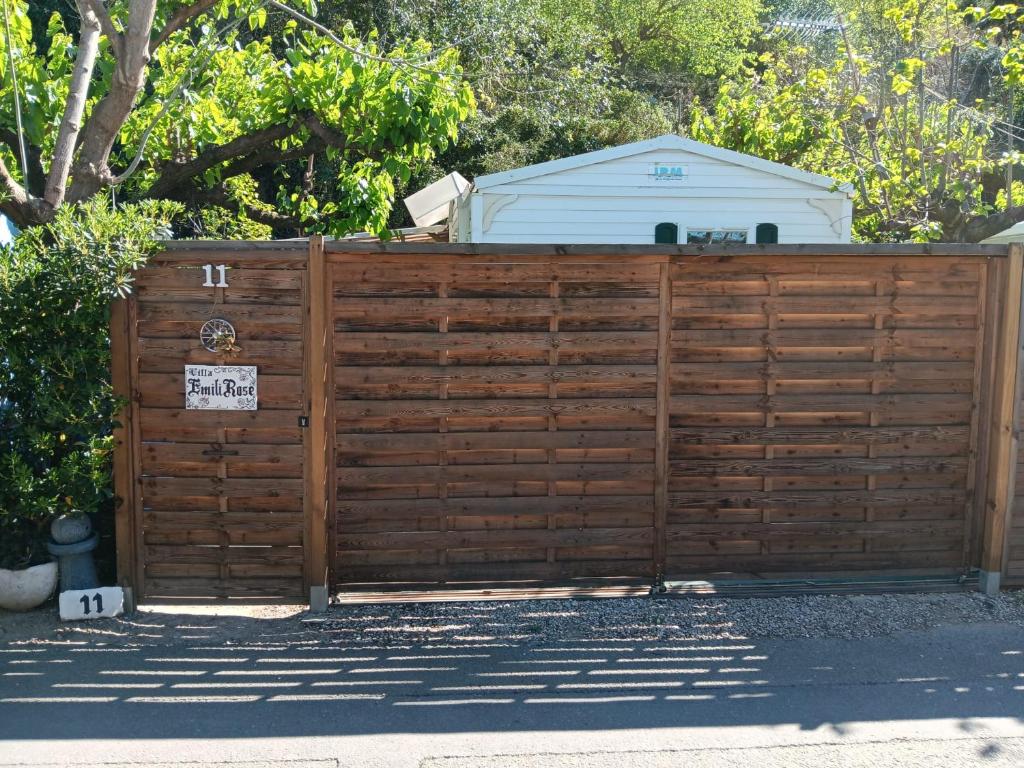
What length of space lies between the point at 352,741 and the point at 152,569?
229 centimetres

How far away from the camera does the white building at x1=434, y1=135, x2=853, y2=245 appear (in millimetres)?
10805

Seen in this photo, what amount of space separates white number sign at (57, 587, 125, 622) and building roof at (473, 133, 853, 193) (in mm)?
6410

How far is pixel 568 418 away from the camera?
19.8ft

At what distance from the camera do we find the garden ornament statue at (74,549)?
18.2ft

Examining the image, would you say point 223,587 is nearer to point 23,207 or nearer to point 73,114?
point 23,207

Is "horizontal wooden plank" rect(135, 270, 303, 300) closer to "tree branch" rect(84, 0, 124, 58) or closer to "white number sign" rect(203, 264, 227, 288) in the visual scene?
"white number sign" rect(203, 264, 227, 288)

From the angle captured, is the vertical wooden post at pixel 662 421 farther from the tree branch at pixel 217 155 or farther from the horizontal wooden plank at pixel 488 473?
the tree branch at pixel 217 155

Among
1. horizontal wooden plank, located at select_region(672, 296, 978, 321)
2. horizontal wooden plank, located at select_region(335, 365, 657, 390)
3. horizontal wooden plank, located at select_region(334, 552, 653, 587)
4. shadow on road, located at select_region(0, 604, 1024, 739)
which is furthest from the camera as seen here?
horizontal wooden plank, located at select_region(672, 296, 978, 321)

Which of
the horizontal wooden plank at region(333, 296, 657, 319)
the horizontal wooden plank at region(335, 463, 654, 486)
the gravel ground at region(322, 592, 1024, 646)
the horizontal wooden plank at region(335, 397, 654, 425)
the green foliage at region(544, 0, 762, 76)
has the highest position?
the green foliage at region(544, 0, 762, 76)

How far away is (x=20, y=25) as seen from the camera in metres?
8.23

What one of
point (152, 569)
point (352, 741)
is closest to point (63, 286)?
point (152, 569)

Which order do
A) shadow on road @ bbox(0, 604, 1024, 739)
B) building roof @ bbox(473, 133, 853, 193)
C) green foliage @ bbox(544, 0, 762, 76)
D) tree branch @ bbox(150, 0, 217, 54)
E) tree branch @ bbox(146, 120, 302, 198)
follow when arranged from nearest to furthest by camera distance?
shadow on road @ bbox(0, 604, 1024, 739) → tree branch @ bbox(150, 0, 217, 54) → tree branch @ bbox(146, 120, 302, 198) → building roof @ bbox(473, 133, 853, 193) → green foliage @ bbox(544, 0, 762, 76)

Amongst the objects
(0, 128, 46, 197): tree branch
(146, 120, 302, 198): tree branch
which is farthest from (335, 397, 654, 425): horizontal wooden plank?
(0, 128, 46, 197): tree branch

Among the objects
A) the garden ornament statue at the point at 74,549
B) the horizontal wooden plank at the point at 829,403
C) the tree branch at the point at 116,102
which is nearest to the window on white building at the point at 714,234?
the horizontal wooden plank at the point at 829,403
